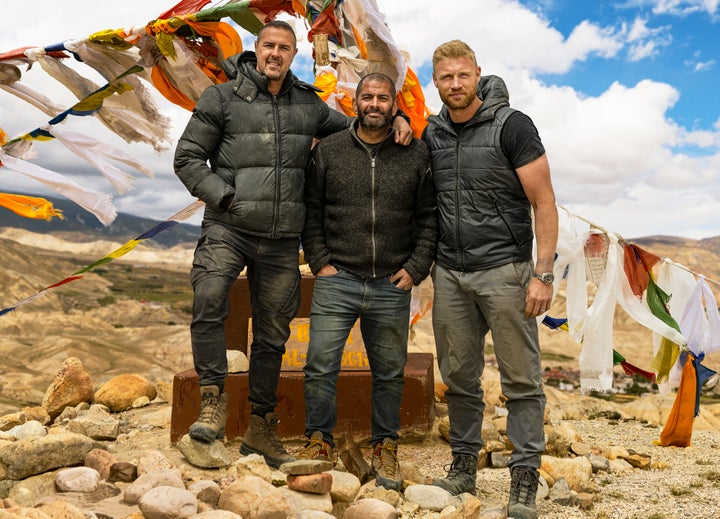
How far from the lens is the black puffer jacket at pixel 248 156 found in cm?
439

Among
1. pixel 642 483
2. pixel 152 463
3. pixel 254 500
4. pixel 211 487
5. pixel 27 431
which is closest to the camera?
pixel 254 500

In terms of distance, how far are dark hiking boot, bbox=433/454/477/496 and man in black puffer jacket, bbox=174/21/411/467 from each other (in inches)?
57.5

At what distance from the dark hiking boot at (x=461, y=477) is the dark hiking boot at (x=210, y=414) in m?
1.46

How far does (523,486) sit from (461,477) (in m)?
0.44

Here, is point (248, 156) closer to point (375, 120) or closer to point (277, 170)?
point (277, 170)

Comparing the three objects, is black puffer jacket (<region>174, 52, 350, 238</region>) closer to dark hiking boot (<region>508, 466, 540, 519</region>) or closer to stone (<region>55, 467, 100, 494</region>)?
stone (<region>55, 467, 100, 494</region>)

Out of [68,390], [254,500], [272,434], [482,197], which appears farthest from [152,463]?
[68,390]

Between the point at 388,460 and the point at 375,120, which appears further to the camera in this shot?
the point at 388,460

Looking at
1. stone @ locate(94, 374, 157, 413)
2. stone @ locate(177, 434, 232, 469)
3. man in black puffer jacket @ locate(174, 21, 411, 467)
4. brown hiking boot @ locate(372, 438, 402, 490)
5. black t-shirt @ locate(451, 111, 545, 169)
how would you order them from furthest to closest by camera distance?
stone @ locate(94, 374, 157, 413)
stone @ locate(177, 434, 232, 469)
brown hiking boot @ locate(372, 438, 402, 490)
man in black puffer jacket @ locate(174, 21, 411, 467)
black t-shirt @ locate(451, 111, 545, 169)

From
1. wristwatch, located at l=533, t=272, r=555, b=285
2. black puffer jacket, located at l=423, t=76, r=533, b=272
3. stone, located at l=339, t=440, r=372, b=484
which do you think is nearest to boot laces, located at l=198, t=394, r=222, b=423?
stone, located at l=339, t=440, r=372, b=484

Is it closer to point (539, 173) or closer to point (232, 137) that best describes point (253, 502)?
point (232, 137)

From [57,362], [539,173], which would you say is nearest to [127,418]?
[539,173]

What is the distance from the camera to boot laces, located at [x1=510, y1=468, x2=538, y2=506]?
14.1ft

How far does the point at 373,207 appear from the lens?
4.42 m
